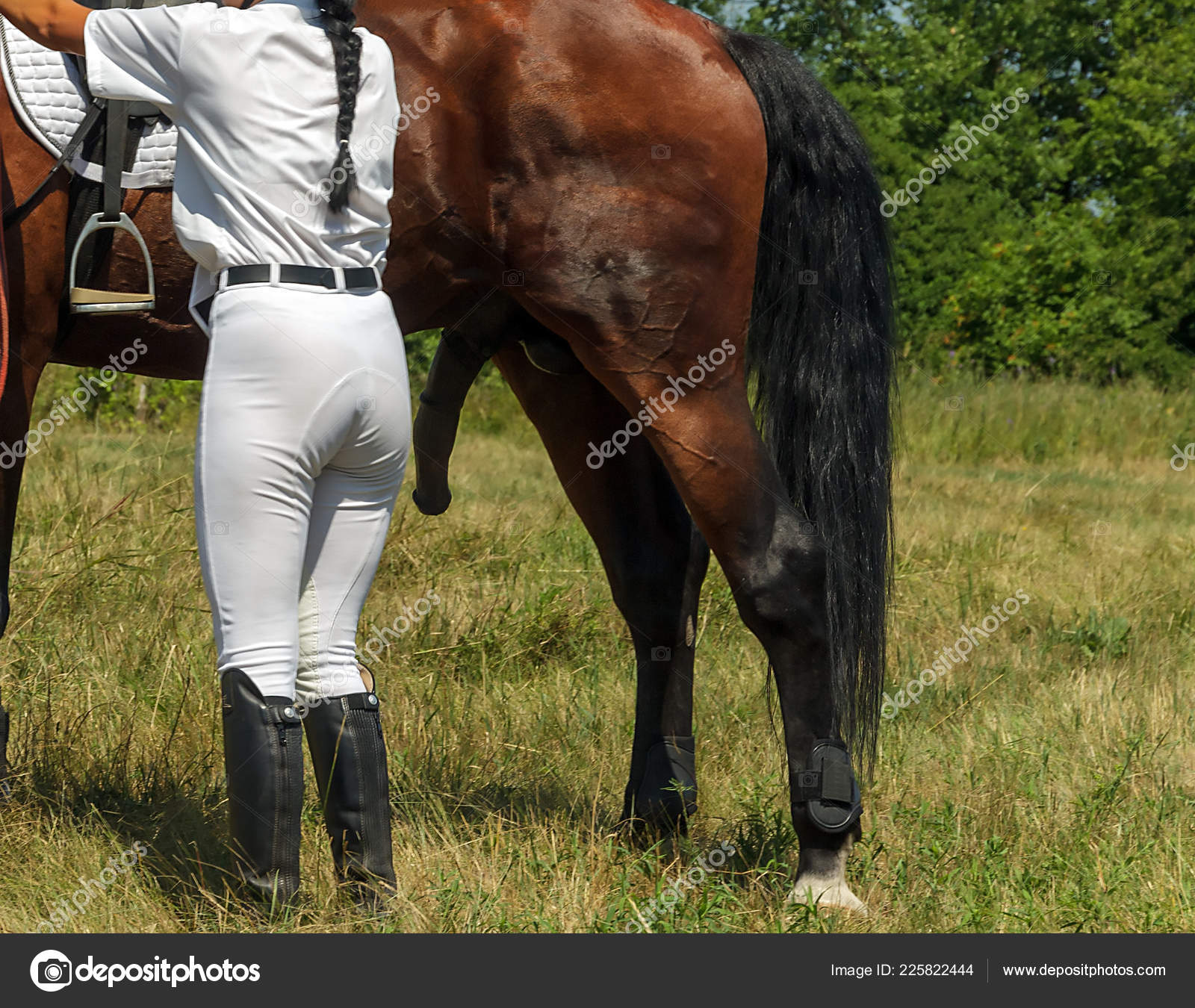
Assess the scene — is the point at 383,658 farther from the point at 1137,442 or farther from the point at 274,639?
the point at 1137,442

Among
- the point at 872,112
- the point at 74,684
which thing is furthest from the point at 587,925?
the point at 872,112

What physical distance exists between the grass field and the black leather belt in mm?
1192

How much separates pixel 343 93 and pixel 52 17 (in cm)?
54

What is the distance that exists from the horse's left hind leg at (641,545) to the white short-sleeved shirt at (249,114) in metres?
1.34

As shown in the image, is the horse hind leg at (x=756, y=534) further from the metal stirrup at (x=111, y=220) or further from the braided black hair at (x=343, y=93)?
the metal stirrup at (x=111, y=220)

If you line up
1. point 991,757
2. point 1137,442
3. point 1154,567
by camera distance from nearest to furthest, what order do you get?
point 991,757, point 1154,567, point 1137,442

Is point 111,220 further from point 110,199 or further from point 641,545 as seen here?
point 641,545

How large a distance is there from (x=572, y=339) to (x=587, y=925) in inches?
52.6

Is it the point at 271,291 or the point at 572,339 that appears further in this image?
the point at 572,339

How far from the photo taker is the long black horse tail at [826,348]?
3303 mm

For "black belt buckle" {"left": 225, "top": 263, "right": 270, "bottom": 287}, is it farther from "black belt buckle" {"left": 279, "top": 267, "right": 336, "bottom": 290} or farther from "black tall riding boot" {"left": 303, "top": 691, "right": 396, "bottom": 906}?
"black tall riding boot" {"left": 303, "top": 691, "right": 396, "bottom": 906}

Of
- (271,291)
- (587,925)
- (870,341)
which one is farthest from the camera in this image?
(870,341)

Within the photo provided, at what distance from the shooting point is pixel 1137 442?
35.9 feet
